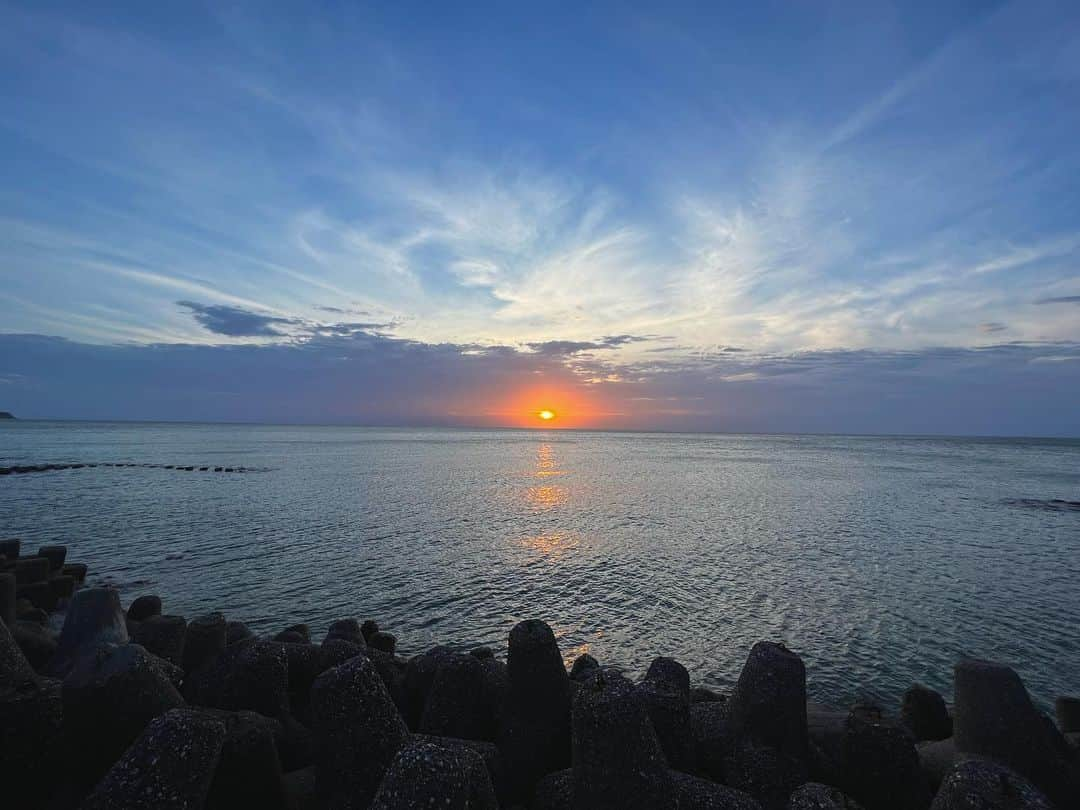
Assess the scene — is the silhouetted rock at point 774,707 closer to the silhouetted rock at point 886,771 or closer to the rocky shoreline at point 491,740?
the rocky shoreline at point 491,740

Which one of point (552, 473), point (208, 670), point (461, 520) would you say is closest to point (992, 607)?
point (208, 670)

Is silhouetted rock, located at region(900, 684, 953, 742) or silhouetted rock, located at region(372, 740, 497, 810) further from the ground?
silhouetted rock, located at region(372, 740, 497, 810)

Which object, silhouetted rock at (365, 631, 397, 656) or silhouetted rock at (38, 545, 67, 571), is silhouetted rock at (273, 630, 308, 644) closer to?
silhouetted rock at (365, 631, 397, 656)

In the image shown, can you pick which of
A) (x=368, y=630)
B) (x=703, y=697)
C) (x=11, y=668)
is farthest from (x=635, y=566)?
(x=11, y=668)

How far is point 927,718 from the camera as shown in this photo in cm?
825

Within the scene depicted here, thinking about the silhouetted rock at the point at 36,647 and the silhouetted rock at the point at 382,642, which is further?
the silhouetted rock at the point at 382,642

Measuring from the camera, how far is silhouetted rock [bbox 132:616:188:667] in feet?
30.1

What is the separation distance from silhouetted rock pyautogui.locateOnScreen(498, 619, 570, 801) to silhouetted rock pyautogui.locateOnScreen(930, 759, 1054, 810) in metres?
3.47

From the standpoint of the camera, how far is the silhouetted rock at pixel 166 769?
4.23 metres

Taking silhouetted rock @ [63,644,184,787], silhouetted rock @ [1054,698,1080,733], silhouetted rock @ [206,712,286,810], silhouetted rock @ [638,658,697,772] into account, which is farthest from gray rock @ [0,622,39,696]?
silhouetted rock @ [1054,698,1080,733]

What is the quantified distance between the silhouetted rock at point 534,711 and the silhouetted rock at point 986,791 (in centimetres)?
347

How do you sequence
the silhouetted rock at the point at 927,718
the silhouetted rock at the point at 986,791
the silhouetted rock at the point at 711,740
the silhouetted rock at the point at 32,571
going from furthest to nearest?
the silhouetted rock at the point at 32,571 → the silhouetted rock at the point at 927,718 → the silhouetted rock at the point at 711,740 → the silhouetted rock at the point at 986,791

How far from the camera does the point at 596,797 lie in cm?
486

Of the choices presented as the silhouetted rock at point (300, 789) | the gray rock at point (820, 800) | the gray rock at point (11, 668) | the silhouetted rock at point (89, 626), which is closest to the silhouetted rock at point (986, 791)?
the gray rock at point (820, 800)
